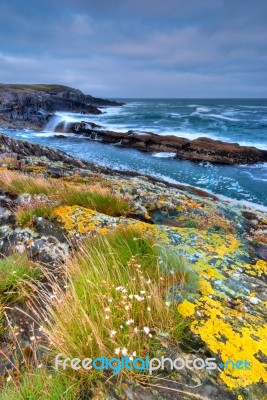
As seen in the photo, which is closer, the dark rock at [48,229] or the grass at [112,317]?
the grass at [112,317]

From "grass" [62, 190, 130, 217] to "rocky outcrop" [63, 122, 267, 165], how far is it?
22.1 m

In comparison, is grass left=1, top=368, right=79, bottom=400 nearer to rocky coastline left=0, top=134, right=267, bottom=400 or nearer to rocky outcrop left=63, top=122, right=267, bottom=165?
rocky coastline left=0, top=134, right=267, bottom=400

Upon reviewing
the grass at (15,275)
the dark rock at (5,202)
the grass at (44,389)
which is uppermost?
the dark rock at (5,202)

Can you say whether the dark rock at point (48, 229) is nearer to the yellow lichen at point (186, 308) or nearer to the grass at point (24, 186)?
the grass at point (24, 186)

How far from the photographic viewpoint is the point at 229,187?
1856cm

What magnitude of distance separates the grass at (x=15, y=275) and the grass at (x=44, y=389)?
40.3 inches

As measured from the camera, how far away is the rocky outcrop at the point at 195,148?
26531 millimetres

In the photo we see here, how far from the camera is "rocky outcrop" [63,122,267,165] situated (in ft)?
87.0

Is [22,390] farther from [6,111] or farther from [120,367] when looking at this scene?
[6,111]

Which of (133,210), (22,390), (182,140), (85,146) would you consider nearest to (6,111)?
(85,146)

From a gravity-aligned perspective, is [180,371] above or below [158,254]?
below

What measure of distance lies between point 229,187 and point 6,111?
1980 inches

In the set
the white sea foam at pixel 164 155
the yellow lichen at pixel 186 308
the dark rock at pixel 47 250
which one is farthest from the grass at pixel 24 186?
the white sea foam at pixel 164 155

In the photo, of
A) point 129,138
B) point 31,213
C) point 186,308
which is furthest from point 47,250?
point 129,138
